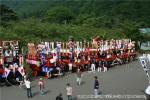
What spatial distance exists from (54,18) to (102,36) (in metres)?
34.5

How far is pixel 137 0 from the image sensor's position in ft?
458

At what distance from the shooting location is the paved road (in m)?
27.4

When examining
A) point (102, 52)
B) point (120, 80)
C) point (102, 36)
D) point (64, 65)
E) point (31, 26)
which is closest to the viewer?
point (120, 80)

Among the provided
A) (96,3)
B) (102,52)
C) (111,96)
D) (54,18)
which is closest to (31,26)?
(102,52)

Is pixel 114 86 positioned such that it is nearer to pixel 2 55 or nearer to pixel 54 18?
pixel 2 55

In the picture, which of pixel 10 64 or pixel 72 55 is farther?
pixel 72 55

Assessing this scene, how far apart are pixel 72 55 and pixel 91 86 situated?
26.3 ft

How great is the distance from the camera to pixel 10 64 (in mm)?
31312

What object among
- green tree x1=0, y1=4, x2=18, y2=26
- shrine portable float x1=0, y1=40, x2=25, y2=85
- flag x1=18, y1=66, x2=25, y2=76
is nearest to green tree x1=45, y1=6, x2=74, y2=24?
green tree x1=0, y1=4, x2=18, y2=26

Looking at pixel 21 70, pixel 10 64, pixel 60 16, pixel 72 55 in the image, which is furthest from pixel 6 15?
pixel 21 70

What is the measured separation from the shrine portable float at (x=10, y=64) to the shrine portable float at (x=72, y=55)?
93.8 inches

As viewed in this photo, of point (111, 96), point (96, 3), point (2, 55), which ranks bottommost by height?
point (111, 96)

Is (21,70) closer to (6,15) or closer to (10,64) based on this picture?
(10,64)

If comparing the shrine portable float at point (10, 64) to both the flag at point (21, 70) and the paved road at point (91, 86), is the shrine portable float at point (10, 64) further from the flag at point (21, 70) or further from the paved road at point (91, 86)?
the paved road at point (91, 86)
